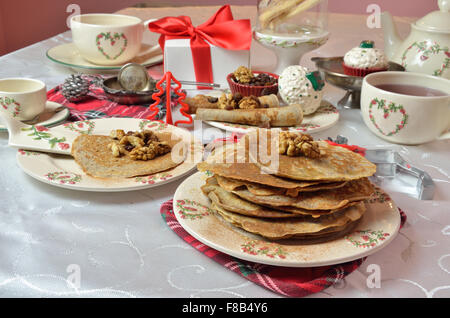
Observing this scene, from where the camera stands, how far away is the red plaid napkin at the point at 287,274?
0.59 metres

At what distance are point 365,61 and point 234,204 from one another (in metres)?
0.71

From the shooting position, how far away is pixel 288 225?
64 centimetres

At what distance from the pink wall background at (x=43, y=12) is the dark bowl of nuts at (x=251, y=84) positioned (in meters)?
2.31

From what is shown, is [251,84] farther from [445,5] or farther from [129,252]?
[129,252]

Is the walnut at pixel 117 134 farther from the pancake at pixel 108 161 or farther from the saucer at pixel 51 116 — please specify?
the saucer at pixel 51 116

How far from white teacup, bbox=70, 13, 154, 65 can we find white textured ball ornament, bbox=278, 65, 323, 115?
554mm

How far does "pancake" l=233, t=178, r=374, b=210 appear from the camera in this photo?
0.64 m

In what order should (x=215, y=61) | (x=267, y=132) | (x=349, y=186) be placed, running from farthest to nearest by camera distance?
(x=215, y=61), (x=267, y=132), (x=349, y=186)

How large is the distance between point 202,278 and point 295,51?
3.10ft

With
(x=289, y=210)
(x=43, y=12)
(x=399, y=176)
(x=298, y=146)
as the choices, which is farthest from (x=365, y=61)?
(x=43, y=12)

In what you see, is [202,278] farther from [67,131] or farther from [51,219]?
[67,131]

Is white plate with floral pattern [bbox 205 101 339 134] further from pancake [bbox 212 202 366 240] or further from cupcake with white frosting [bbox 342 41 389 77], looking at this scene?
pancake [bbox 212 202 366 240]

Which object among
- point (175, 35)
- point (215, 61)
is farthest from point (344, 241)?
point (175, 35)

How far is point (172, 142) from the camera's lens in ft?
3.09
